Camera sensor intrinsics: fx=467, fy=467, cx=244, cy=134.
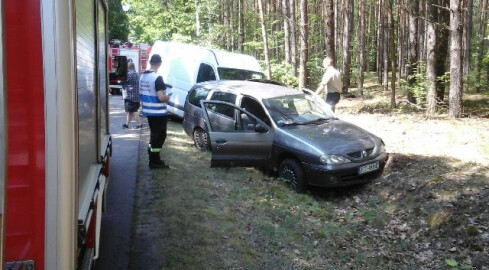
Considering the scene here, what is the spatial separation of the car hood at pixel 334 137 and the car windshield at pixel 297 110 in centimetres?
19

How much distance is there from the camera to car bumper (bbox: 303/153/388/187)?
24.0 ft

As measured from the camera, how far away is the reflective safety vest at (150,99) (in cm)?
743

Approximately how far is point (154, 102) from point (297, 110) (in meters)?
2.70

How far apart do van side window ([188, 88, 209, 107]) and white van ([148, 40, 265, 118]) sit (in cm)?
233

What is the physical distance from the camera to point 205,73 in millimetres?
13328

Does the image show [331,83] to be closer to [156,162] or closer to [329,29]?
[156,162]

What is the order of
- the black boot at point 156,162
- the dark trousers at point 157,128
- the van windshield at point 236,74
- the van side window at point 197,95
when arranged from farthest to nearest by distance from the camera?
the van windshield at point 236,74 < the van side window at point 197,95 < the black boot at point 156,162 < the dark trousers at point 157,128

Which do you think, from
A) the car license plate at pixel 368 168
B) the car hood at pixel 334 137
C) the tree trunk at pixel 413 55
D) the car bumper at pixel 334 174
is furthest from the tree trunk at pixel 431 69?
the car bumper at pixel 334 174

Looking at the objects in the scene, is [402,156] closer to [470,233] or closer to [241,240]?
[470,233]

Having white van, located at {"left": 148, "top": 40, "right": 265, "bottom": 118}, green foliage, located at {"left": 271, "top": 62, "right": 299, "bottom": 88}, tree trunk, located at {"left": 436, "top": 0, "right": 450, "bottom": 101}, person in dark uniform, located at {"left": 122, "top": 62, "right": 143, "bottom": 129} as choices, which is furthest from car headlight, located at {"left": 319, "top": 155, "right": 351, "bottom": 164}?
green foliage, located at {"left": 271, "top": 62, "right": 299, "bottom": 88}

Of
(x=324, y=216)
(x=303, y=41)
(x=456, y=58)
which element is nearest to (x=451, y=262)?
(x=324, y=216)

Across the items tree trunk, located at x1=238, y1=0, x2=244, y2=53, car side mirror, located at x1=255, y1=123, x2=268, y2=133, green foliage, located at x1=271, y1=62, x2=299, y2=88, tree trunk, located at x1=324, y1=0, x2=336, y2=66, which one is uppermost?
tree trunk, located at x1=238, y1=0, x2=244, y2=53

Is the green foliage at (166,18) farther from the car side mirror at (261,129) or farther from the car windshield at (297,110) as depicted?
the car side mirror at (261,129)

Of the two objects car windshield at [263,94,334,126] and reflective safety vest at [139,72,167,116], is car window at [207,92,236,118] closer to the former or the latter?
car windshield at [263,94,334,126]
